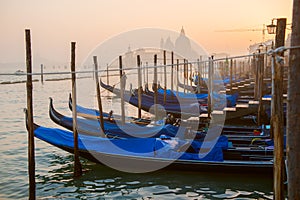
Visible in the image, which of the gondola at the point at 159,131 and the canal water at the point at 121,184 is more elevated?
the gondola at the point at 159,131

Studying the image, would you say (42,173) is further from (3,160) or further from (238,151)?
(238,151)

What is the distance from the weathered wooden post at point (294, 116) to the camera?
2.74 m

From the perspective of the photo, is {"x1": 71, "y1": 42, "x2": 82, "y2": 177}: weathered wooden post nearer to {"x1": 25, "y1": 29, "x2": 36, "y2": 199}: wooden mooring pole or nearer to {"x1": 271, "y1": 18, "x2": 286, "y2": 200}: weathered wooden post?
{"x1": 25, "y1": 29, "x2": 36, "y2": 199}: wooden mooring pole

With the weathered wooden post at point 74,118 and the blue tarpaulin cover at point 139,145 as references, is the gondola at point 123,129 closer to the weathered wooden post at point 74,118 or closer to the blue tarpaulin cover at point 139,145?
the blue tarpaulin cover at point 139,145

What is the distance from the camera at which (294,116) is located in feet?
9.14

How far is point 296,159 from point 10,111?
1447 centimetres

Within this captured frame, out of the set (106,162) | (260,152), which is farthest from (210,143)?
(106,162)

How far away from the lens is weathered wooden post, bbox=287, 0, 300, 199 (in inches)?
108

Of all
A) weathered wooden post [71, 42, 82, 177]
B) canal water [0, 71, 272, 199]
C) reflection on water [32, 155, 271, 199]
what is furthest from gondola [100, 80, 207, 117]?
weathered wooden post [71, 42, 82, 177]

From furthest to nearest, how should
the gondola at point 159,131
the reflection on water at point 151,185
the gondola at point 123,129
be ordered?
the gondola at point 123,129 → the gondola at point 159,131 → the reflection on water at point 151,185

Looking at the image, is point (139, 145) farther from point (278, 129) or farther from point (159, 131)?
point (278, 129)

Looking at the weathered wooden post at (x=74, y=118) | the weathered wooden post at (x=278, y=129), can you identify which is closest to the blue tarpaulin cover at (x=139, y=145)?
the weathered wooden post at (x=74, y=118)

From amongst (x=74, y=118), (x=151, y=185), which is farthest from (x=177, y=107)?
(x=74, y=118)

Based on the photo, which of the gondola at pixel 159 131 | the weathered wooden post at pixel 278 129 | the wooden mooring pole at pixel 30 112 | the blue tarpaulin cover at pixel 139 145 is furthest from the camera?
the gondola at pixel 159 131
